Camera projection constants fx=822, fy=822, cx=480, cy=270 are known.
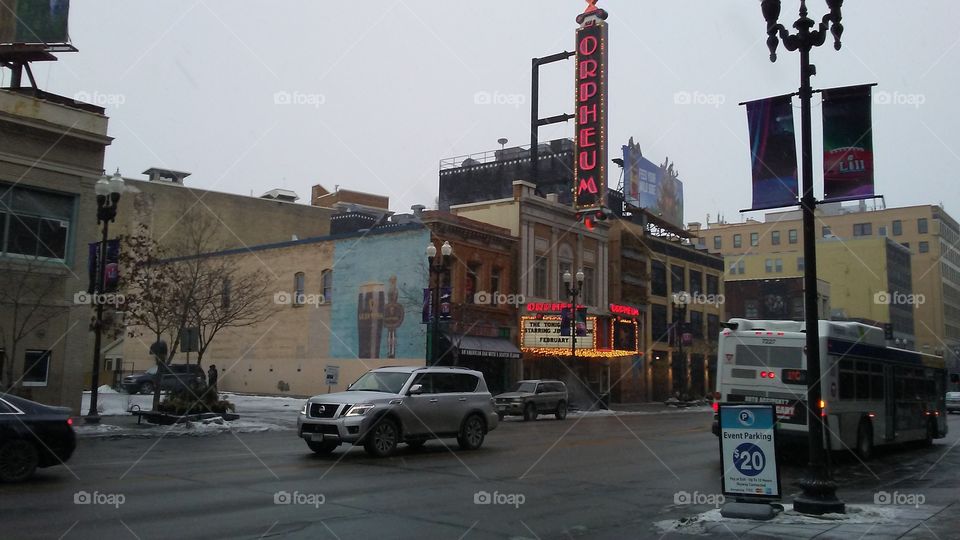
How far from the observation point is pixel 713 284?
65875mm

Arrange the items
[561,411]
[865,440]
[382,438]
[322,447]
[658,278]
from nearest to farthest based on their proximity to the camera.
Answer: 1. [382,438]
2. [322,447]
3. [865,440]
4. [561,411]
5. [658,278]

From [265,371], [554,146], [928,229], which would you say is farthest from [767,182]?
[928,229]

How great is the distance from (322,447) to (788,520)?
374 inches

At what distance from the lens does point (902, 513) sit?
1032 centimetres

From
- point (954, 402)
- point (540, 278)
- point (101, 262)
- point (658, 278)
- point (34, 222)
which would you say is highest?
point (658, 278)

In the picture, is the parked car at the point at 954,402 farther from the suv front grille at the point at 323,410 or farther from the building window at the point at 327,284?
the suv front grille at the point at 323,410

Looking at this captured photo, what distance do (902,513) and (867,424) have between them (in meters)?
8.74

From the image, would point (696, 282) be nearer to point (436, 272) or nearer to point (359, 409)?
point (436, 272)

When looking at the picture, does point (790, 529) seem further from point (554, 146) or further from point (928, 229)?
point (928, 229)

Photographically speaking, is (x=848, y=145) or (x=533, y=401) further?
(x=533, y=401)

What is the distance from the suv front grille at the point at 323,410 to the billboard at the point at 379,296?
2289cm

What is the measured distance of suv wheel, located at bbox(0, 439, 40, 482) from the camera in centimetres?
1165

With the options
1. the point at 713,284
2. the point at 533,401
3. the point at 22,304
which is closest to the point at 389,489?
the point at 22,304

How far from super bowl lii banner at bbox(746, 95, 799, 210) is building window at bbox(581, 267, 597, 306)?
124ft
